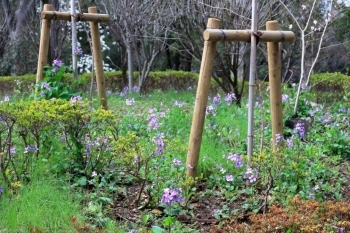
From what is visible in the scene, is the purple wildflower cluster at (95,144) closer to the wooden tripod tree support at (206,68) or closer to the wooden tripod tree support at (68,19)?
the wooden tripod tree support at (206,68)

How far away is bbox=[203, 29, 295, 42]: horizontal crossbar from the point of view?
3932mm

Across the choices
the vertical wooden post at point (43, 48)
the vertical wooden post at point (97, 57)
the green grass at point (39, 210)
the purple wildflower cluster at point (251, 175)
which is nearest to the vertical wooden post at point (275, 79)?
the purple wildflower cluster at point (251, 175)

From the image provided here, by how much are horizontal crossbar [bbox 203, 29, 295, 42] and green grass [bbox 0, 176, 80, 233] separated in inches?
59.5

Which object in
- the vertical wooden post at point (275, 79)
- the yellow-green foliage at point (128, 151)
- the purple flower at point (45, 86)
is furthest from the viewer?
the purple flower at point (45, 86)

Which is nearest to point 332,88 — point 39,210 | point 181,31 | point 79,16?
point 181,31

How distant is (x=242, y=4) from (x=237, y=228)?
20.3 ft

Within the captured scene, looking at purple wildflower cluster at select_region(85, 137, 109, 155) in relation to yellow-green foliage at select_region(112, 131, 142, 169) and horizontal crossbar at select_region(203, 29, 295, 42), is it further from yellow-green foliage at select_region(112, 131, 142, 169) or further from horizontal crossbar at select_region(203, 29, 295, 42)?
horizontal crossbar at select_region(203, 29, 295, 42)

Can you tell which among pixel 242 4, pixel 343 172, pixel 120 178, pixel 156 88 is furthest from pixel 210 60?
pixel 156 88

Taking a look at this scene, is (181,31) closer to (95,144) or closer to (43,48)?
(43,48)

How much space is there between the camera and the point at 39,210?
10.7 ft

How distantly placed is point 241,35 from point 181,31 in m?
7.15

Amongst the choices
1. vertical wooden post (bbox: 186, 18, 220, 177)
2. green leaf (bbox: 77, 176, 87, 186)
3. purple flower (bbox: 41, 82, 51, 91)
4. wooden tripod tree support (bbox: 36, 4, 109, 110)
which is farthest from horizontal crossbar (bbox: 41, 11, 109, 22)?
green leaf (bbox: 77, 176, 87, 186)

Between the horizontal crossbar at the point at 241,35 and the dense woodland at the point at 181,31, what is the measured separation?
4.02ft

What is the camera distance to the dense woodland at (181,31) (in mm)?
8672
